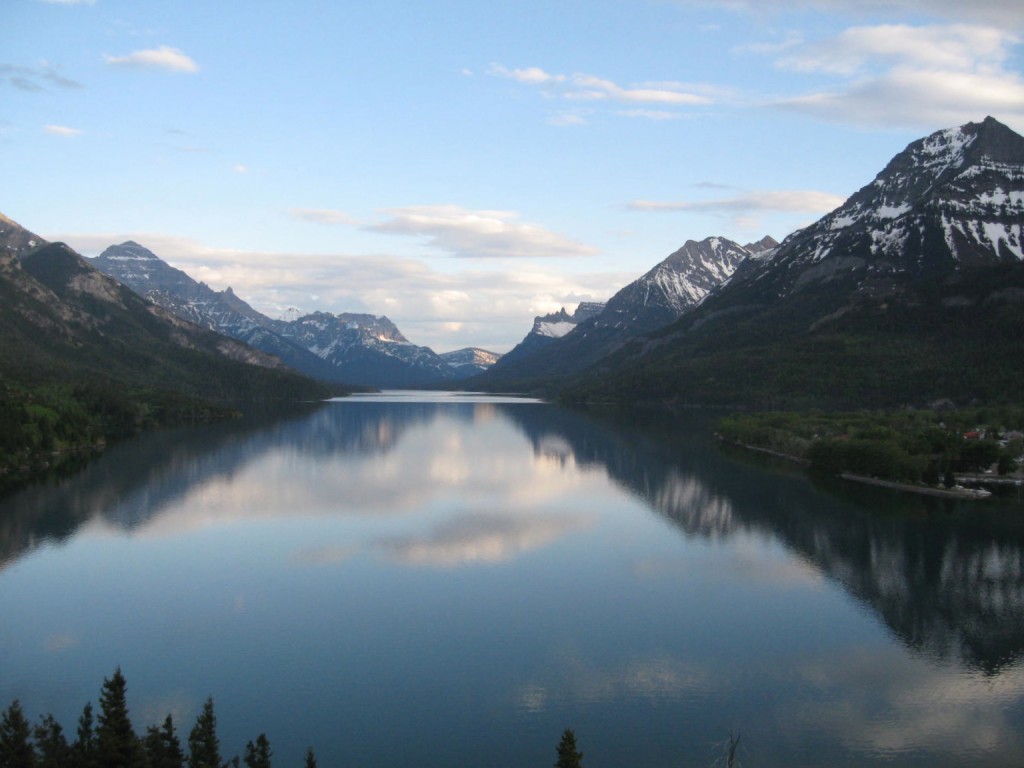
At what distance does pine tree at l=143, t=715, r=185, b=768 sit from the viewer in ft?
80.4

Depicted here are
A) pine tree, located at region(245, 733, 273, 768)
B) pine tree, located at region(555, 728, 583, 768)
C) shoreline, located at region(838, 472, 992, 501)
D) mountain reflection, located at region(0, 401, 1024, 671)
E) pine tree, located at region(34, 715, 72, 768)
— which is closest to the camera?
pine tree, located at region(555, 728, 583, 768)

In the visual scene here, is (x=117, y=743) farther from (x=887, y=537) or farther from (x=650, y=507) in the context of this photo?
(x=650, y=507)

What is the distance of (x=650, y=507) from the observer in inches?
3125

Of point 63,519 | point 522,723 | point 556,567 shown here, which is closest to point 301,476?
point 63,519

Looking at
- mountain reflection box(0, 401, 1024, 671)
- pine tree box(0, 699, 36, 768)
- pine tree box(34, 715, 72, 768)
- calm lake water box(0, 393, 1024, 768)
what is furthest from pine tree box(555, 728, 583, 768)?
pine tree box(0, 699, 36, 768)

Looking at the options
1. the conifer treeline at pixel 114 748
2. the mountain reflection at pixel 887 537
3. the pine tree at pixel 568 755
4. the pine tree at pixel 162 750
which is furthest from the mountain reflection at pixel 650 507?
the pine tree at pixel 162 750

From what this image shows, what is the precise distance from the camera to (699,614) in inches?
1752

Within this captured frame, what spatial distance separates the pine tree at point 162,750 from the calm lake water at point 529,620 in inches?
185

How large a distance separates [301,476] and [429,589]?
5336 cm

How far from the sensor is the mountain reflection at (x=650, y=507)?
4772 centimetres

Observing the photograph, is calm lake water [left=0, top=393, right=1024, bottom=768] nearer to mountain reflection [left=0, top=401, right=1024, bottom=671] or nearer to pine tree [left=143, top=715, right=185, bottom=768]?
mountain reflection [left=0, top=401, right=1024, bottom=671]

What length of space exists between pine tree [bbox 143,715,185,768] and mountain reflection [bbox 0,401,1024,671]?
59.7ft

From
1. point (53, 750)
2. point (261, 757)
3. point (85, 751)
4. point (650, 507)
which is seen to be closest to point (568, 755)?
point (261, 757)

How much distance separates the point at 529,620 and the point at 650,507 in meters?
38.6
